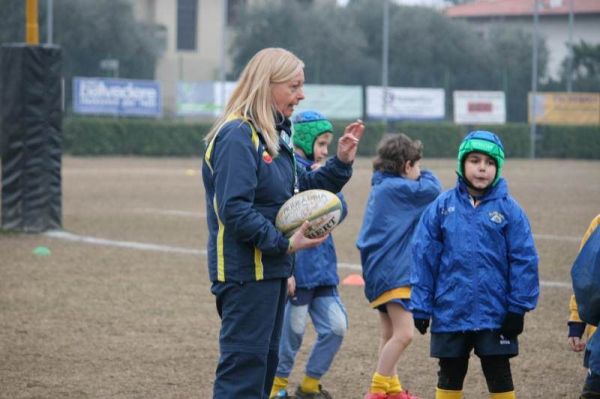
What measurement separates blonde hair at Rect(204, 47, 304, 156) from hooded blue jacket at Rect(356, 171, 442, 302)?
1844 mm

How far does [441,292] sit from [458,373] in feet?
1.41

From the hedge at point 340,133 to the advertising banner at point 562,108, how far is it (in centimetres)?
58

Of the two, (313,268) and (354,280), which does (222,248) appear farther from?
(354,280)

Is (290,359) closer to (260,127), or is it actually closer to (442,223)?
(442,223)

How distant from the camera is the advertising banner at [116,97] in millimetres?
36688

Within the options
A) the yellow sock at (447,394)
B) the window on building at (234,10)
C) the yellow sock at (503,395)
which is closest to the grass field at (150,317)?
the yellow sock at (447,394)

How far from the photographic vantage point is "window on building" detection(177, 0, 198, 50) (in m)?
58.2

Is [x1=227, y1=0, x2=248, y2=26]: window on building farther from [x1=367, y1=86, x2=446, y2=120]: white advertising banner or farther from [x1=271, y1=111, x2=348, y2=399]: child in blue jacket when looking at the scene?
[x1=271, y1=111, x2=348, y2=399]: child in blue jacket

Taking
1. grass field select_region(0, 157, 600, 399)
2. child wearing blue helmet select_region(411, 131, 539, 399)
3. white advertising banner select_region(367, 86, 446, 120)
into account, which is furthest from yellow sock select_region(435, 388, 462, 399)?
white advertising banner select_region(367, 86, 446, 120)

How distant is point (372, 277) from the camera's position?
20.2 ft

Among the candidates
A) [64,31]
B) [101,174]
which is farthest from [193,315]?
[64,31]

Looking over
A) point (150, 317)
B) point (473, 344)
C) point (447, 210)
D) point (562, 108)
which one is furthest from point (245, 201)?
point (562, 108)

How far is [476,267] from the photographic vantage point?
4.93 metres

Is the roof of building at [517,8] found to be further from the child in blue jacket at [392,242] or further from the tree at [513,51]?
the child in blue jacket at [392,242]
